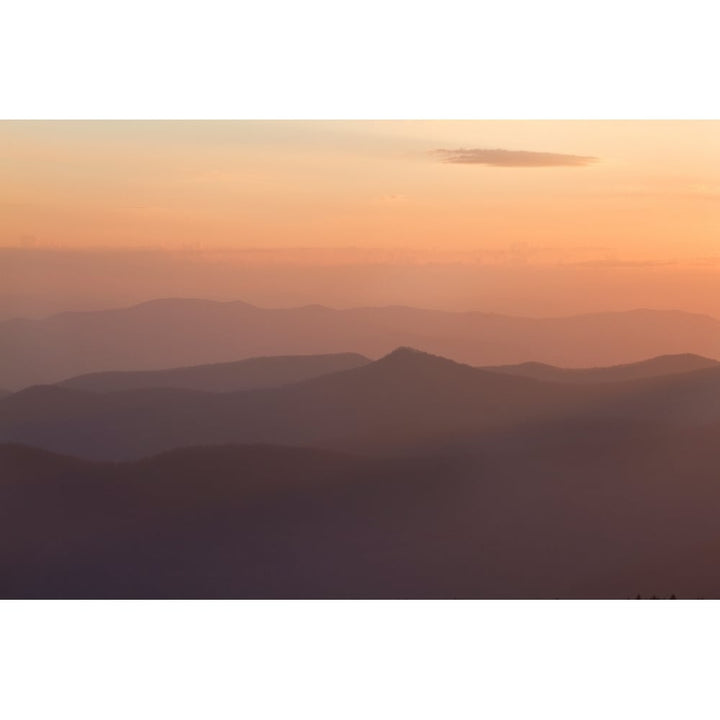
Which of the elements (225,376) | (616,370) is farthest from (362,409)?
(616,370)

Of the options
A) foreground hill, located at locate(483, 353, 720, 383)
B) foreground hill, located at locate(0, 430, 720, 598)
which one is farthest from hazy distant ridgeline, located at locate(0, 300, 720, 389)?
foreground hill, located at locate(0, 430, 720, 598)

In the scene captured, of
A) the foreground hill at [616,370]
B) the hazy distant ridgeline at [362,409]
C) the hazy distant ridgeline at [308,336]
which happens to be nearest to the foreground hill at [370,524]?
the hazy distant ridgeline at [362,409]

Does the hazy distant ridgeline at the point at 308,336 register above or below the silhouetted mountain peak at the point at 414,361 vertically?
above

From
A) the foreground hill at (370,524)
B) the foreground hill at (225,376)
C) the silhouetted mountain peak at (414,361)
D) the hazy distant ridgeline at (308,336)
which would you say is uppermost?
the hazy distant ridgeline at (308,336)

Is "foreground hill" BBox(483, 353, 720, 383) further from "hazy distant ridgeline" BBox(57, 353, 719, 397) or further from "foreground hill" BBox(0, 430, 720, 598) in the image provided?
"foreground hill" BBox(0, 430, 720, 598)

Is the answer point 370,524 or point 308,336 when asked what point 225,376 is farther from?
point 370,524

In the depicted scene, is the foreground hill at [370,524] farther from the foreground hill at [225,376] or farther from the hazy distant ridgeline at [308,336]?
the hazy distant ridgeline at [308,336]
